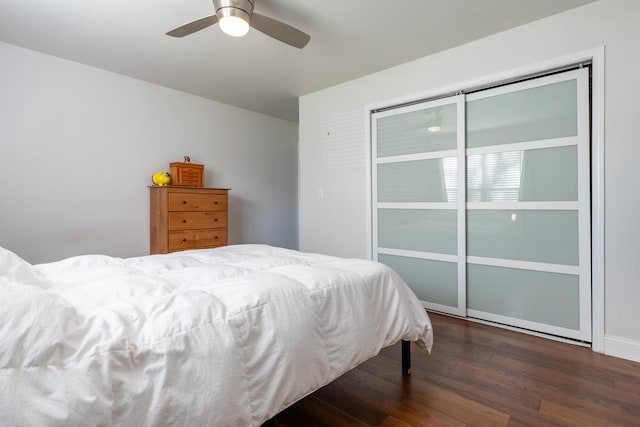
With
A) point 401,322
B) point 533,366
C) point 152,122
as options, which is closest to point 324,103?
point 152,122

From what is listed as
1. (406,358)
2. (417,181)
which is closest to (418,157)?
(417,181)

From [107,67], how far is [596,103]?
3.90m

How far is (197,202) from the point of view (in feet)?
10.8

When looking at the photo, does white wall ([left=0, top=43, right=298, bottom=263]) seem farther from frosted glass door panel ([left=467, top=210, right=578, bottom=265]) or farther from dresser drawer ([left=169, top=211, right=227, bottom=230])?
frosted glass door panel ([left=467, top=210, right=578, bottom=265])

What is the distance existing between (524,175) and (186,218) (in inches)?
117

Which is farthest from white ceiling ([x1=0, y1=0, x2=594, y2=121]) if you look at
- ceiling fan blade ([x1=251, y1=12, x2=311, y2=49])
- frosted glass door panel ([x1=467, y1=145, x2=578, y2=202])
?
frosted glass door panel ([x1=467, y1=145, x2=578, y2=202])

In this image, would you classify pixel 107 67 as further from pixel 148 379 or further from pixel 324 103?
pixel 148 379

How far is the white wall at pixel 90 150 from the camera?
2.62 m

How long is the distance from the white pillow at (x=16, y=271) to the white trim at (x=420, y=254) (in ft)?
8.58

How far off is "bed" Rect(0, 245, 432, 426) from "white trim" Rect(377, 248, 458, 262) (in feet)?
4.52

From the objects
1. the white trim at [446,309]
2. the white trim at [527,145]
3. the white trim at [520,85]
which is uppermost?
the white trim at [520,85]

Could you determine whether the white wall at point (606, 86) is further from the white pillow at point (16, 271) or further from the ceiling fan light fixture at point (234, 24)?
the white pillow at point (16, 271)

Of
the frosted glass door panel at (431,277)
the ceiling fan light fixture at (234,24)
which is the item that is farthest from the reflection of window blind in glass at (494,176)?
the ceiling fan light fixture at (234,24)

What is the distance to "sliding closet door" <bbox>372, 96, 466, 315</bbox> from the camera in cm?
276
